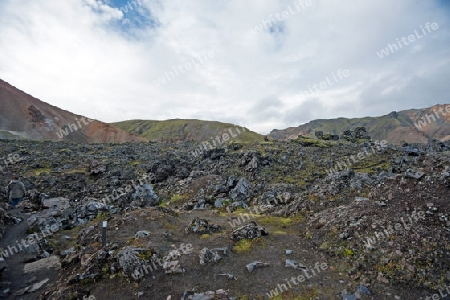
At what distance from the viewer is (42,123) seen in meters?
115

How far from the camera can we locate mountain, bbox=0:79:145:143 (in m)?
106

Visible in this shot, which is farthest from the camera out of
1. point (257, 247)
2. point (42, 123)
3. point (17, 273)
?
point (42, 123)

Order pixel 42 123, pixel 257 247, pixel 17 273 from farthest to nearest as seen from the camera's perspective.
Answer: pixel 42 123, pixel 257 247, pixel 17 273

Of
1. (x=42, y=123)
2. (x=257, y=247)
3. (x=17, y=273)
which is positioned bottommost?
(x=257, y=247)

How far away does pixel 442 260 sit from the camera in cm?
1093

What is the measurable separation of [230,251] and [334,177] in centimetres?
1356

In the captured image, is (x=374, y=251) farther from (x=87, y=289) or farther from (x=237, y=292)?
(x=87, y=289)

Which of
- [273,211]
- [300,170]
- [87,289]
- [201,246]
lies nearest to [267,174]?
[300,170]

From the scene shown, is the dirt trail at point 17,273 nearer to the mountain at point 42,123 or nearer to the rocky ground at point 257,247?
the rocky ground at point 257,247

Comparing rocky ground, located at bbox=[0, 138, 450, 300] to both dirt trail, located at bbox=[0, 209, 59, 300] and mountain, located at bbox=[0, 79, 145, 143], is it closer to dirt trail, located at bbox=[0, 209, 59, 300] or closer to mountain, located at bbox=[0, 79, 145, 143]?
dirt trail, located at bbox=[0, 209, 59, 300]

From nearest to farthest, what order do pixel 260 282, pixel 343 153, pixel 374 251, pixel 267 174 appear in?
pixel 260 282 → pixel 374 251 → pixel 267 174 → pixel 343 153

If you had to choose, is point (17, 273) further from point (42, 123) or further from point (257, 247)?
point (42, 123)

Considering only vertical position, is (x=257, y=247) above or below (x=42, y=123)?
below

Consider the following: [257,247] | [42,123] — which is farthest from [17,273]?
[42,123]
